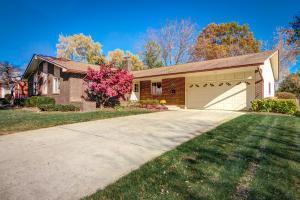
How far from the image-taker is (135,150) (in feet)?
15.5

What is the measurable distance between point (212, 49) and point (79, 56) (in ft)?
81.4

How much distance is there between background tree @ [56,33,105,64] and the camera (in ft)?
128

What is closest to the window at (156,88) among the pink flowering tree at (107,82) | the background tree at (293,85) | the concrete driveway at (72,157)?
the pink flowering tree at (107,82)

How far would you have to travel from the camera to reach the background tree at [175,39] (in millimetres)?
32500

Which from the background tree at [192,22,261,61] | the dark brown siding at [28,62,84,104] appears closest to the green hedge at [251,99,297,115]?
the dark brown siding at [28,62,84,104]

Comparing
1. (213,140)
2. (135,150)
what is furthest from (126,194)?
(213,140)

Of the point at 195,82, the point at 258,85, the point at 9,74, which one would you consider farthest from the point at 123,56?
the point at 258,85

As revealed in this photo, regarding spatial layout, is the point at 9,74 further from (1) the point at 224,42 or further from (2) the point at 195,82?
(1) the point at 224,42

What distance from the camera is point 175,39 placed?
33.1m

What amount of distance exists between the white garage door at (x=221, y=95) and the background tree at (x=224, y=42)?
17.9m

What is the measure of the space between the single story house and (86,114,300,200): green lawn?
9088 mm

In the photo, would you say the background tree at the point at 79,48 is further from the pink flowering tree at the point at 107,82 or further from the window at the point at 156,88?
the pink flowering tree at the point at 107,82

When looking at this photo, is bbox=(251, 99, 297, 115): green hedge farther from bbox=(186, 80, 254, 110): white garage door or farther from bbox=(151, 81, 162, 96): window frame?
bbox=(151, 81, 162, 96): window frame

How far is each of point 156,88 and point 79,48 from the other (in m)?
26.9
